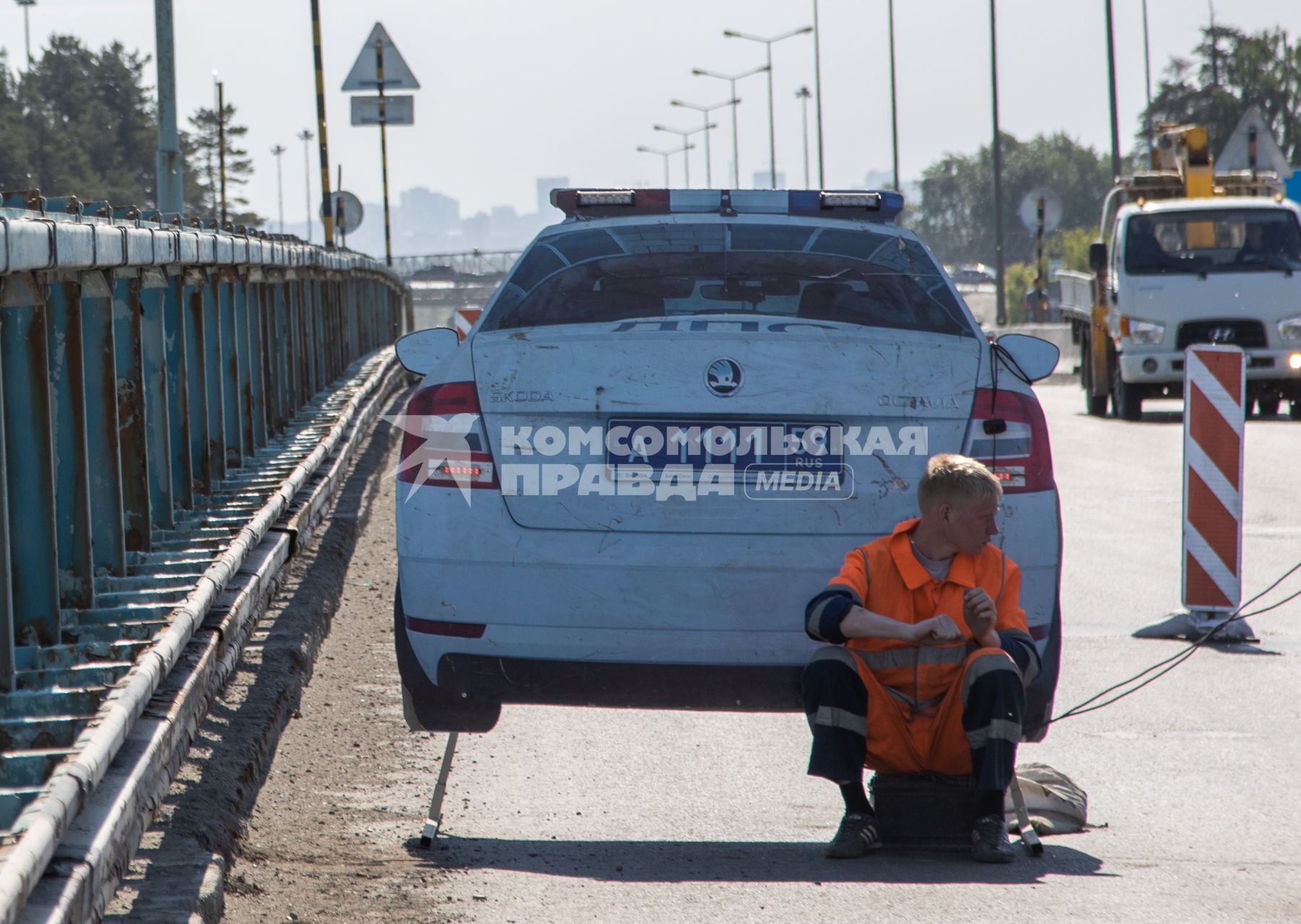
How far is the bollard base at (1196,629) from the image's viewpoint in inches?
338

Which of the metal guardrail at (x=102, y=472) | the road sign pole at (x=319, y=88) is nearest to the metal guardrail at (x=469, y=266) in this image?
the road sign pole at (x=319, y=88)

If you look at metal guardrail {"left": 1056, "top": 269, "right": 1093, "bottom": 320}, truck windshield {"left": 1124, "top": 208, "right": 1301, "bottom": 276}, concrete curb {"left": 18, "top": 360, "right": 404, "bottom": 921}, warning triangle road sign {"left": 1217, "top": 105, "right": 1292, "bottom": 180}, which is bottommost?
concrete curb {"left": 18, "top": 360, "right": 404, "bottom": 921}

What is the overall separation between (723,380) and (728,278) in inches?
35.7

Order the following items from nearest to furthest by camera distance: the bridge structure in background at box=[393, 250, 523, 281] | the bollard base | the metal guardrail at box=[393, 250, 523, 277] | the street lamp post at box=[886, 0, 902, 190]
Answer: the bollard base, the street lamp post at box=[886, 0, 902, 190], the bridge structure in background at box=[393, 250, 523, 281], the metal guardrail at box=[393, 250, 523, 277]

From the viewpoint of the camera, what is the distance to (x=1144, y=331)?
2202cm

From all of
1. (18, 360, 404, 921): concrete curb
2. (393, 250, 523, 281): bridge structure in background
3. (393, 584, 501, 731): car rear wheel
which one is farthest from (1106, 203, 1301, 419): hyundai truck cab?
(393, 250, 523, 281): bridge structure in background

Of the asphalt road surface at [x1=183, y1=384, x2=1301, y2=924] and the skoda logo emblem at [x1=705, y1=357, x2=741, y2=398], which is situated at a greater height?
the skoda logo emblem at [x1=705, y1=357, x2=741, y2=398]

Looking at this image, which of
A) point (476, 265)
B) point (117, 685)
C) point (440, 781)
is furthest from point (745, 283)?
point (476, 265)

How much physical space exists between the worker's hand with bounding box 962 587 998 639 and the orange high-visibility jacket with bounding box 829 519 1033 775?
5 centimetres

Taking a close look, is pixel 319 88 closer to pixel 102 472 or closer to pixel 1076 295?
pixel 1076 295

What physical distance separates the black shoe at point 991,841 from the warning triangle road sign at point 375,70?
24216 millimetres

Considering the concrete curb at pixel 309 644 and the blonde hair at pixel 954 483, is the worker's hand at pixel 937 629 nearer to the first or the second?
the blonde hair at pixel 954 483

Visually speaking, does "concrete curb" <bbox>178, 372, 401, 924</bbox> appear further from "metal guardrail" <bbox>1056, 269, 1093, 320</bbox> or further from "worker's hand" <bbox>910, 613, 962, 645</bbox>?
"metal guardrail" <bbox>1056, 269, 1093, 320</bbox>

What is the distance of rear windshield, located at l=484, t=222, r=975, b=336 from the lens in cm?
550
